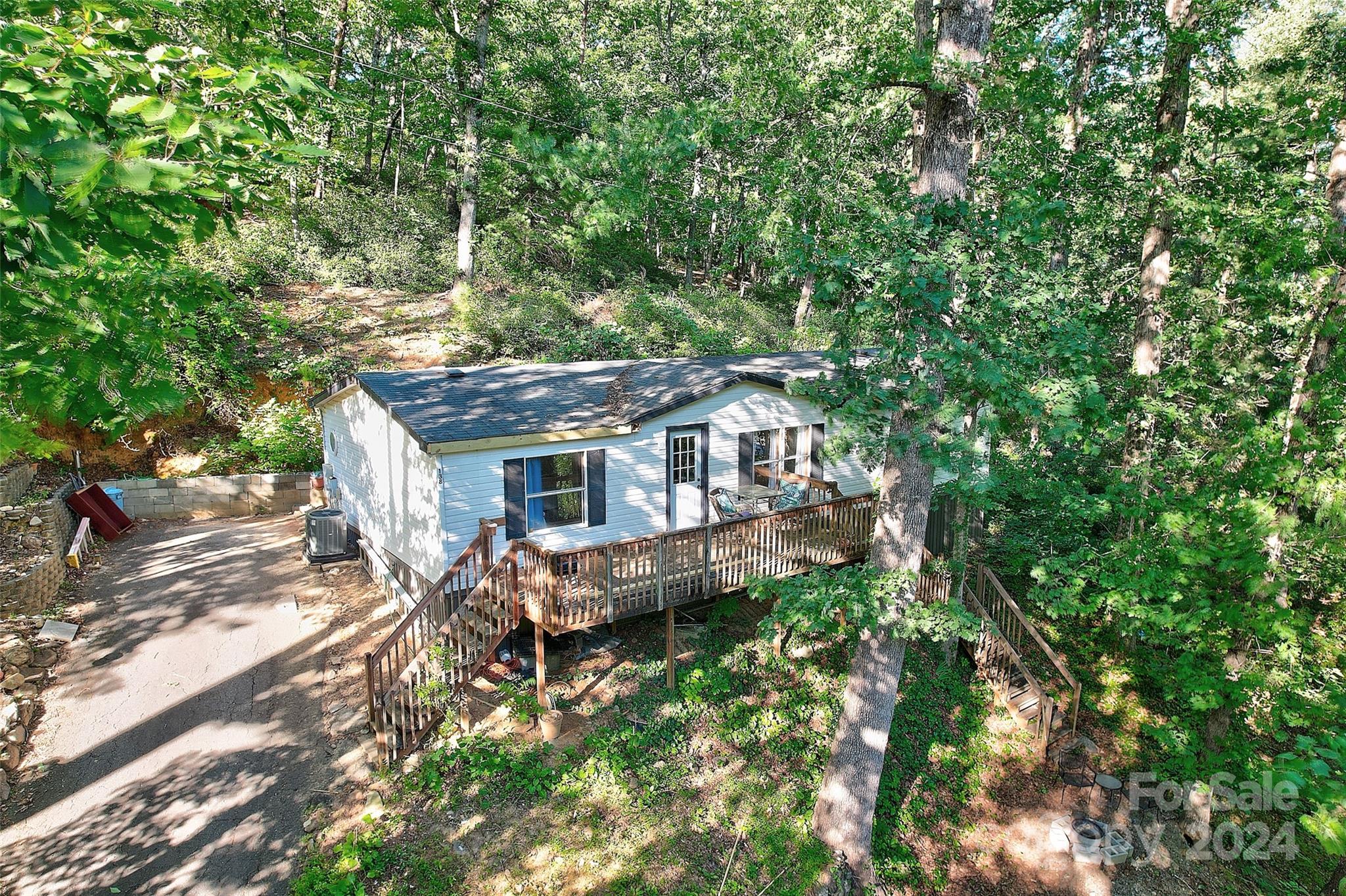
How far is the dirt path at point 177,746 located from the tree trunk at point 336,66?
14.1 meters

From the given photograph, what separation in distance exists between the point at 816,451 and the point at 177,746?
33.6ft

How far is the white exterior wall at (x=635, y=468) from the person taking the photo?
9250 mm

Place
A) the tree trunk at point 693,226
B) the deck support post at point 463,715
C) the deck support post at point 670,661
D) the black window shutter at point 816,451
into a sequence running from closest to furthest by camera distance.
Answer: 1. the deck support post at point 463,715
2. the deck support post at point 670,661
3. the black window shutter at point 816,451
4. the tree trunk at point 693,226

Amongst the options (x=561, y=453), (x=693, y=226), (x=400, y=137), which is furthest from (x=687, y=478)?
(x=400, y=137)

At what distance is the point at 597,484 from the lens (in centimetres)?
1030

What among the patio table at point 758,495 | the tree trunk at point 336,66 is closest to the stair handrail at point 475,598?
the patio table at point 758,495

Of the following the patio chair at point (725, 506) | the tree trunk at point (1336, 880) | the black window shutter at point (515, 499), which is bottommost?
the tree trunk at point (1336, 880)

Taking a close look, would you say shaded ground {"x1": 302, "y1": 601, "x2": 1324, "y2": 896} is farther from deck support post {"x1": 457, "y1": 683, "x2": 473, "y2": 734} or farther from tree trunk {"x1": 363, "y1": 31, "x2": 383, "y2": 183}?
tree trunk {"x1": 363, "y1": 31, "x2": 383, "y2": 183}

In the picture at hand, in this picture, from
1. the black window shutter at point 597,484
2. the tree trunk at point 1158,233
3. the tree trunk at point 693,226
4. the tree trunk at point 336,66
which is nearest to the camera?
the tree trunk at point 1158,233

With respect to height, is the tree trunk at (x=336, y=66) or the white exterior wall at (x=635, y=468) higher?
the tree trunk at (x=336, y=66)

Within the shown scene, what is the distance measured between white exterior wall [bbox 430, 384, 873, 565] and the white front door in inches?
5.9

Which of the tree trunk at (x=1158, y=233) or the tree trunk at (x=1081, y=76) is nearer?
the tree trunk at (x=1158, y=233)

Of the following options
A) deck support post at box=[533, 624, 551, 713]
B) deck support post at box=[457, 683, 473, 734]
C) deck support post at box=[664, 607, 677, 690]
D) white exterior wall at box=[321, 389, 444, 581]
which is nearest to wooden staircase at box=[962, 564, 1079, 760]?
deck support post at box=[664, 607, 677, 690]

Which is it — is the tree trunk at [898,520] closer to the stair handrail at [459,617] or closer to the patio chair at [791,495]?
the patio chair at [791,495]
